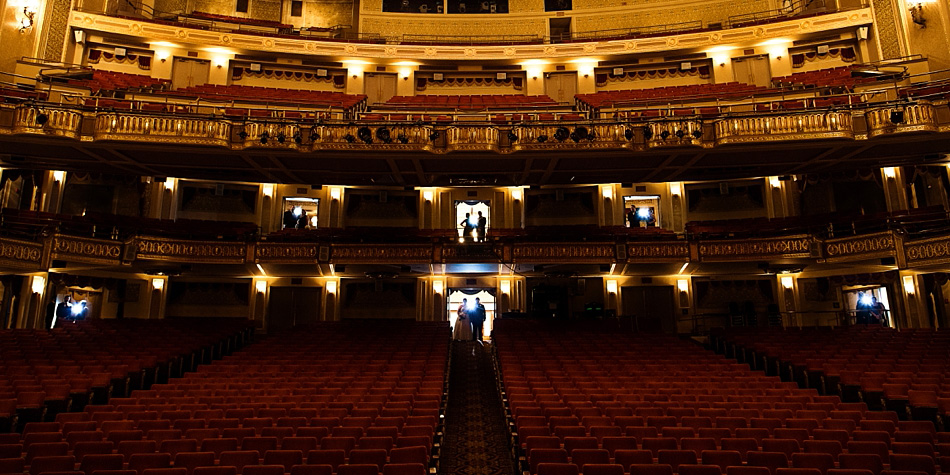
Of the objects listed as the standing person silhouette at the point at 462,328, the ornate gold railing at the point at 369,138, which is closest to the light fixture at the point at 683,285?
the standing person silhouette at the point at 462,328

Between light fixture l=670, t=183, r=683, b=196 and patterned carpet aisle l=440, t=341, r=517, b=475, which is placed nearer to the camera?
patterned carpet aisle l=440, t=341, r=517, b=475

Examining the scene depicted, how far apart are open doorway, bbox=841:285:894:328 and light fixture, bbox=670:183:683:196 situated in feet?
13.3

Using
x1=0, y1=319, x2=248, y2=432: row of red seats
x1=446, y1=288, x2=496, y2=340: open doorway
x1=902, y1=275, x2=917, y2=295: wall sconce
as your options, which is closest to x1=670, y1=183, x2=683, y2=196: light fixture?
x1=902, y1=275, x2=917, y2=295: wall sconce

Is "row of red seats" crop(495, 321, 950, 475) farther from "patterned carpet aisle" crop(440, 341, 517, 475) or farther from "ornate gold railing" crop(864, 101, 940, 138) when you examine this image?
"ornate gold railing" crop(864, 101, 940, 138)

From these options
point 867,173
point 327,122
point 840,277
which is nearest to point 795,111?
point 867,173

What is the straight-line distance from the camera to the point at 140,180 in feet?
39.8

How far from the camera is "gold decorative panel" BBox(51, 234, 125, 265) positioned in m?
8.94

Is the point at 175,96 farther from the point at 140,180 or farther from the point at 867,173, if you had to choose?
the point at 867,173

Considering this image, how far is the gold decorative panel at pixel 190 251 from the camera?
32.6 feet

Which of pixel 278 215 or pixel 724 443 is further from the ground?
pixel 278 215

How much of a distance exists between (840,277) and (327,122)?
11.2 metres

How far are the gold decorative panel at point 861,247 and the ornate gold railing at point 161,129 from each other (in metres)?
11.2

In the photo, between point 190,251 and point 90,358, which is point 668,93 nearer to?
point 190,251

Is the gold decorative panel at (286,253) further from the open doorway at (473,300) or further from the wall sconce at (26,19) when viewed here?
the wall sconce at (26,19)
